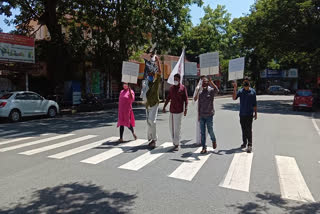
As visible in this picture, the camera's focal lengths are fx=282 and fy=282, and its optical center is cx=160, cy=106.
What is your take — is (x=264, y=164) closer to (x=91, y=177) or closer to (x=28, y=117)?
(x=91, y=177)

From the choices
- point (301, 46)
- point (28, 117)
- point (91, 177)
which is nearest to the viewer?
point (91, 177)

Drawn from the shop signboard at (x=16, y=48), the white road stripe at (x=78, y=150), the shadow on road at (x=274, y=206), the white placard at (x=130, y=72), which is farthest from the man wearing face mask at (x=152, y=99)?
the shop signboard at (x=16, y=48)

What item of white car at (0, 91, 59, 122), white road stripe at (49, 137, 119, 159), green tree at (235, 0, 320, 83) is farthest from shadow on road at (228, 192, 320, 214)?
green tree at (235, 0, 320, 83)

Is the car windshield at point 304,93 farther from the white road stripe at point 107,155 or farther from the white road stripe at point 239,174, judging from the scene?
the white road stripe at point 107,155

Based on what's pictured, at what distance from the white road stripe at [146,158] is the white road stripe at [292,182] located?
2.65 m

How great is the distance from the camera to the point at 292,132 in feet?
35.2

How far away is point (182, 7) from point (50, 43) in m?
9.96

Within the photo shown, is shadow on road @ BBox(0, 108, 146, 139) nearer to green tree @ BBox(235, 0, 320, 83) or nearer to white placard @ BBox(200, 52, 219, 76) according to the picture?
white placard @ BBox(200, 52, 219, 76)

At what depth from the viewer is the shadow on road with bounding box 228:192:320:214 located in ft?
12.5

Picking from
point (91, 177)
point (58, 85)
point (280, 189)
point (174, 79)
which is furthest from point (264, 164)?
point (58, 85)

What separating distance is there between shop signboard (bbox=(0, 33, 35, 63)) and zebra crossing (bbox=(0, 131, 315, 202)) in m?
8.89

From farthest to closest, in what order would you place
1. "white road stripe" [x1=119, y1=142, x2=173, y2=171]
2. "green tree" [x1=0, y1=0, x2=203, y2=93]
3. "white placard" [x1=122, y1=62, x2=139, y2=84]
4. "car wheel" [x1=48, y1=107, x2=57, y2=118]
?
1. "green tree" [x1=0, y1=0, x2=203, y2=93]
2. "car wheel" [x1=48, y1=107, x2=57, y2=118]
3. "white placard" [x1=122, y1=62, x2=139, y2=84]
4. "white road stripe" [x1=119, y1=142, x2=173, y2=171]

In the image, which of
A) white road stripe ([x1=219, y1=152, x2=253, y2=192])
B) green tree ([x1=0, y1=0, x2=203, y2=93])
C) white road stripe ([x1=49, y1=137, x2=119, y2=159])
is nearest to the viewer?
white road stripe ([x1=219, y1=152, x2=253, y2=192])

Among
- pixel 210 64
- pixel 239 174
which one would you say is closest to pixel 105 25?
pixel 210 64
